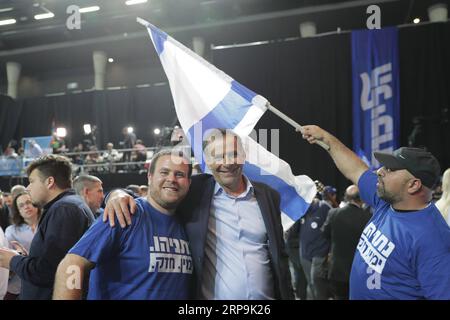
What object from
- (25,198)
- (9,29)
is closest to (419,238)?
(25,198)

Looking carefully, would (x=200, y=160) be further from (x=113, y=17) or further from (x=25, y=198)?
(x=113, y=17)

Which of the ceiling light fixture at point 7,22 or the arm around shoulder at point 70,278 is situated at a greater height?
the ceiling light fixture at point 7,22

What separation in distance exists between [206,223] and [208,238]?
113 millimetres

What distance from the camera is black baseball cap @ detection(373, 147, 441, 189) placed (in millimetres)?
2088

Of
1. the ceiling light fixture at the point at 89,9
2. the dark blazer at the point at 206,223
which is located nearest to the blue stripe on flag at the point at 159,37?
the dark blazer at the point at 206,223

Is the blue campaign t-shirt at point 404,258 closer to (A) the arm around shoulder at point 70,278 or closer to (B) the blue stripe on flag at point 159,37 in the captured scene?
(A) the arm around shoulder at point 70,278

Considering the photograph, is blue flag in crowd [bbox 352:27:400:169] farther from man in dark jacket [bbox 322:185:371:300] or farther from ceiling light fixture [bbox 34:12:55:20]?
ceiling light fixture [bbox 34:12:55:20]

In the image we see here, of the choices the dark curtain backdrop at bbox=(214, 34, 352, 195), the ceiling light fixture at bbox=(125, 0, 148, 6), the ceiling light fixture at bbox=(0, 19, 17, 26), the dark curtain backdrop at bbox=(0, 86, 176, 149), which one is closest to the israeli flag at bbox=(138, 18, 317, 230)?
the dark curtain backdrop at bbox=(214, 34, 352, 195)

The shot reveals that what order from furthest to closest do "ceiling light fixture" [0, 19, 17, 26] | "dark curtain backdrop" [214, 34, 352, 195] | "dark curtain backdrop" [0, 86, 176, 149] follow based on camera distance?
"dark curtain backdrop" [0, 86, 176, 149]
"ceiling light fixture" [0, 19, 17, 26]
"dark curtain backdrop" [214, 34, 352, 195]

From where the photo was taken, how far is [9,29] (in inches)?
553

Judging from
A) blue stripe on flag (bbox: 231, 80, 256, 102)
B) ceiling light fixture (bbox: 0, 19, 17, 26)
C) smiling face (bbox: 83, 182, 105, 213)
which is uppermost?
ceiling light fixture (bbox: 0, 19, 17, 26)

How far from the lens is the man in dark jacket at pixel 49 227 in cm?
208

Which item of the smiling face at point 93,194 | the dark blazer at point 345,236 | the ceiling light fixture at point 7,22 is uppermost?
the ceiling light fixture at point 7,22

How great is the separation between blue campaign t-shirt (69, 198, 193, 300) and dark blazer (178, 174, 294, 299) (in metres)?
0.12
